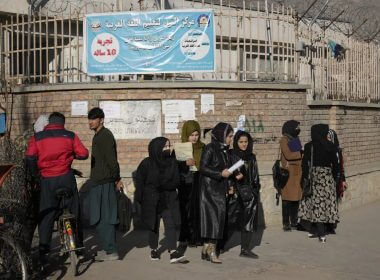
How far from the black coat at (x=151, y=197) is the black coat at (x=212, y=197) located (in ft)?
1.11

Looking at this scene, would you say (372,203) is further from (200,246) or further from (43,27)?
(43,27)

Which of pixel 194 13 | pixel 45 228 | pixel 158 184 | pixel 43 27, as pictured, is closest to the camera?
pixel 45 228

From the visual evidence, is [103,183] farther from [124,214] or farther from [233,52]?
[233,52]

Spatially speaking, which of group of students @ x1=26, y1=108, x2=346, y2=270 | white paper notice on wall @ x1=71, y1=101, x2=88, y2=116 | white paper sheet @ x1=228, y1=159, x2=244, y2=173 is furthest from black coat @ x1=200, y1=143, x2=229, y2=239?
white paper notice on wall @ x1=71, y1=101, x2=88, y2=116

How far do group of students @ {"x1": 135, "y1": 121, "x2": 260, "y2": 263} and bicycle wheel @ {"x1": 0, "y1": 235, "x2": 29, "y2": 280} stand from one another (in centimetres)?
190

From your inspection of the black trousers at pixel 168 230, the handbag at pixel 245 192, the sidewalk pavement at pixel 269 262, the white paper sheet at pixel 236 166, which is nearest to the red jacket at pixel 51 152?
the sidewalk pavement at pixel 269 262

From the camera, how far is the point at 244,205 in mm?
7625

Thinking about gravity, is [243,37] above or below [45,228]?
above

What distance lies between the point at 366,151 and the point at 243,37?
173 inches

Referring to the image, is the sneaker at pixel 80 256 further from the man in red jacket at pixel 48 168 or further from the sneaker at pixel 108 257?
the man in red jacket at pixel 48 168

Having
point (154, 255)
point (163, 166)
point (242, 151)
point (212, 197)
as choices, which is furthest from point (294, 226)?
point (163, 166)

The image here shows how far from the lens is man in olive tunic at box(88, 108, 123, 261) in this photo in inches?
289

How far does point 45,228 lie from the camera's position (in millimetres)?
6812

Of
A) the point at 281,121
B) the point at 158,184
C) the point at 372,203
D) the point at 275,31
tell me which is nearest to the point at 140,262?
the point at 158,184
